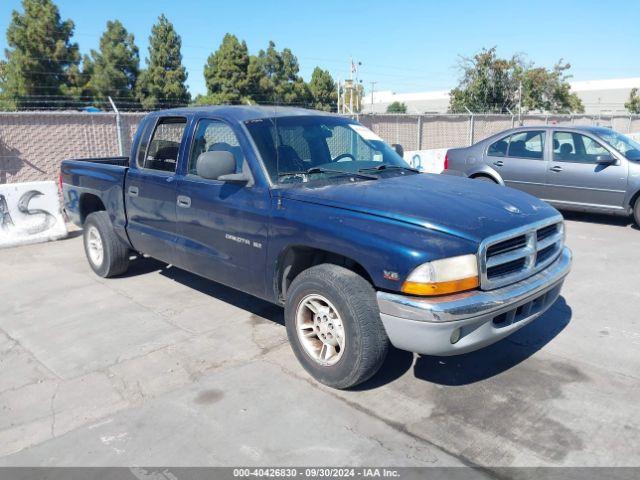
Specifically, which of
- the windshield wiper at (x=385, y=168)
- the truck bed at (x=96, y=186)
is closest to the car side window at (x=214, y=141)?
the windshield wiper at (x=385, y=168)

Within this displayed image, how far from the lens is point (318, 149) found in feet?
14.7

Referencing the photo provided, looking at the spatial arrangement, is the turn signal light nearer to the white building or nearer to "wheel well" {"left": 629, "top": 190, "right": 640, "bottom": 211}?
"wheel well" {"left": 629, "top": 190, "right": 640, "bottom": 211}

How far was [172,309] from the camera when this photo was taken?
530 cm

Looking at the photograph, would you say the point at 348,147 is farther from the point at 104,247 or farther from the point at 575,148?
the point at 575,148

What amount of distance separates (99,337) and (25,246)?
14.4 ft

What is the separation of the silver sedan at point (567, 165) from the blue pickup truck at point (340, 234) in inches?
201

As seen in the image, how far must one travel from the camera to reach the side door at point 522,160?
30.0 feet

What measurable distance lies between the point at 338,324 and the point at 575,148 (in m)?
7.12

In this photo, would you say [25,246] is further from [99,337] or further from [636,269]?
[636,269]

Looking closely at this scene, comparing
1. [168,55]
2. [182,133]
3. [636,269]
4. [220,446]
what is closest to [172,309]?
[182,133]

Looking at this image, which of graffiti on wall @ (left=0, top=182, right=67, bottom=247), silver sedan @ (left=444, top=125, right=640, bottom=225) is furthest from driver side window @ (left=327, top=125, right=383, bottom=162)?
graffiti on wall @ (left=0, top=182, right=67, bottom=247)

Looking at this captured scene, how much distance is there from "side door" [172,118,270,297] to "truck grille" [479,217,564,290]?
1.61 m

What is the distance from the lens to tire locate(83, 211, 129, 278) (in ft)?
19.8

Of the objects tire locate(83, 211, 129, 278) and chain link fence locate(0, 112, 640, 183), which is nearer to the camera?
tire locate(83, 211, 129, 278)
